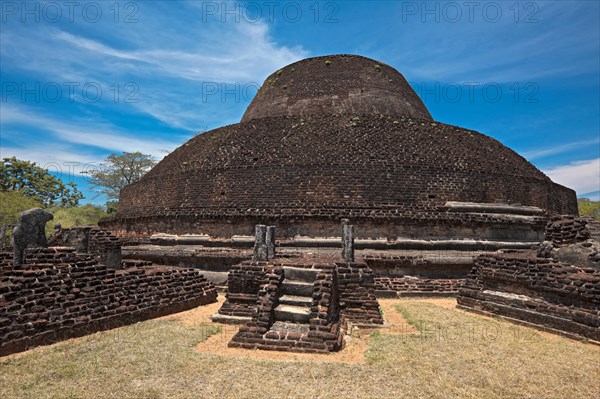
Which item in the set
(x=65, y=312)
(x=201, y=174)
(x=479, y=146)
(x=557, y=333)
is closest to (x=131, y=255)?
(x=201, y=174)

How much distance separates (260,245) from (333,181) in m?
4.35

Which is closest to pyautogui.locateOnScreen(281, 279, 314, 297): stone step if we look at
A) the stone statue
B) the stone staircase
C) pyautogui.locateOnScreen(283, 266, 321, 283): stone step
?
the stone staircase

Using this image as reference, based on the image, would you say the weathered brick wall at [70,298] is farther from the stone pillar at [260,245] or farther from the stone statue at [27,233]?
the stone pillar at [260,245]

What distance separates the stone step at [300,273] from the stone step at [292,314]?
0.79 meters

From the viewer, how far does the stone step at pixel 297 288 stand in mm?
6852

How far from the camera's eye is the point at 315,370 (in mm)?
4715

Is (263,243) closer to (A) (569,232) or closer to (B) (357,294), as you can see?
(B) (357,294)

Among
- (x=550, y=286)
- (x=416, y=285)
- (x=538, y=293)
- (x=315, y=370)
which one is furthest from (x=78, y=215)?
(x=550, y=286)

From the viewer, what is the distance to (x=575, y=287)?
6.62 m

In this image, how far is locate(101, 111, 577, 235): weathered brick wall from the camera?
12.1m

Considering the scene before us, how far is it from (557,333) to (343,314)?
3.79 meters

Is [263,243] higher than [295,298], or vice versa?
[263,243]

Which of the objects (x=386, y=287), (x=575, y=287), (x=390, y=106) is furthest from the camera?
(x=390, y=106)

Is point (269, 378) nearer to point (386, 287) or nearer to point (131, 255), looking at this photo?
point (386, 287)
